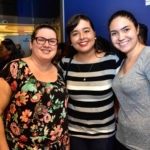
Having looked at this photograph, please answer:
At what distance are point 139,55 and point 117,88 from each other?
0.31 meters

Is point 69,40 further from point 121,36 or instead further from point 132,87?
point 132,87

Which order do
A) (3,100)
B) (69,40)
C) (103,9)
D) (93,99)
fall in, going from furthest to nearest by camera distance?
(103,9) < (69,40) < (93,99) < (3,100)

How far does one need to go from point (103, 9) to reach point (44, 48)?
47.9 inches

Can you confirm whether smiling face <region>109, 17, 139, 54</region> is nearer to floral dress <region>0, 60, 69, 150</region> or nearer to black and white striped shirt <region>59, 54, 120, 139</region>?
black and white striped shirt <region>59, 54, 120, 139</region>

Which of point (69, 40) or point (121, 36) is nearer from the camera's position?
point (121, 36)

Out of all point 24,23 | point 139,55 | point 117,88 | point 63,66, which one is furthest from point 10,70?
point 24,23

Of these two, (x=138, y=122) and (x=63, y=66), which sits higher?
(x=63, y=66)

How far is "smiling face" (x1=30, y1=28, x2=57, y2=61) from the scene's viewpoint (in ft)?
4.47

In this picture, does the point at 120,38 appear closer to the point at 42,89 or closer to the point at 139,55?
the point at 139,55

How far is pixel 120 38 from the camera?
1347mm

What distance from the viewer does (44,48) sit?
1361 millimetres

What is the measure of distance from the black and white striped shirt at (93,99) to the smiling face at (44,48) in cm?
35

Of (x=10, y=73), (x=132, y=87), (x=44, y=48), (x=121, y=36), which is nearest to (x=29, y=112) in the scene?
(x=10, y=73)

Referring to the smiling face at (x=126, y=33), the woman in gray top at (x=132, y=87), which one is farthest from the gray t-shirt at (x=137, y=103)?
the smiling face at (x=126, y=33)
